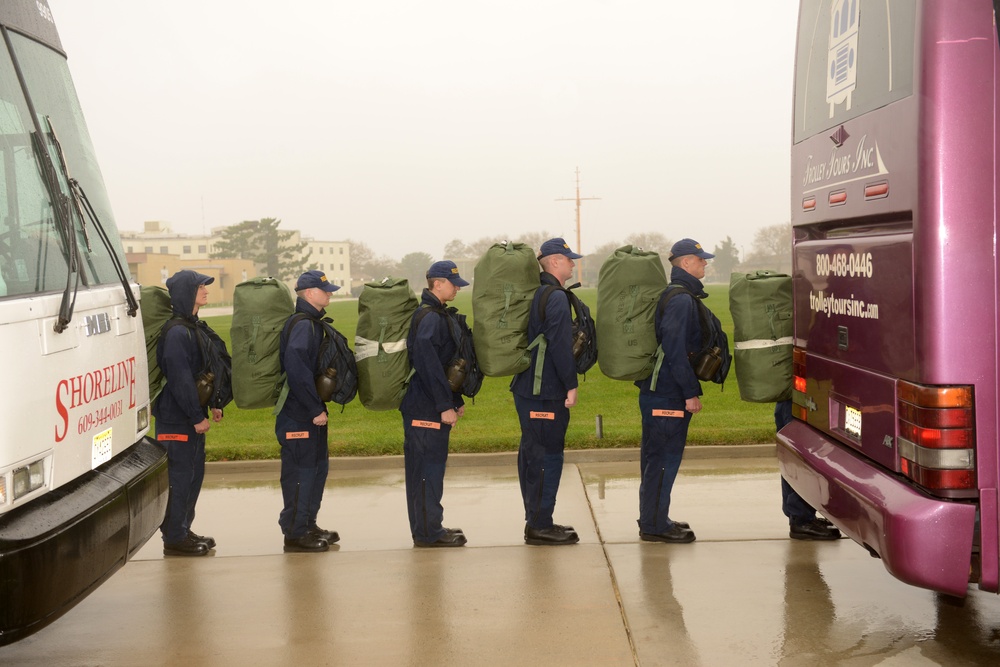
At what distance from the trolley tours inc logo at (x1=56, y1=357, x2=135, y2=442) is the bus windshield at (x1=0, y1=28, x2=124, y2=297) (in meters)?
0.42

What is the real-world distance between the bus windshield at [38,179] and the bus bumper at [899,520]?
369 cm

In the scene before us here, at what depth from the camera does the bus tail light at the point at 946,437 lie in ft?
14.2

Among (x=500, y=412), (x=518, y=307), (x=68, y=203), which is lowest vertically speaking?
(x=500, y=412)

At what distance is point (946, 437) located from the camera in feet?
14.3

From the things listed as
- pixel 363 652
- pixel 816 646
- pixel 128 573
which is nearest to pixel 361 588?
pixel 363 652

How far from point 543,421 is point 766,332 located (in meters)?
1.62

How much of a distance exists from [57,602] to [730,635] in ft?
10.4

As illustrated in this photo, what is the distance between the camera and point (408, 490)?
24.1 ft

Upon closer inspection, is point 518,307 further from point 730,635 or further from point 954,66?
point 954,66

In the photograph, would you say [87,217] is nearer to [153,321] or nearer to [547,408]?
[153,321]

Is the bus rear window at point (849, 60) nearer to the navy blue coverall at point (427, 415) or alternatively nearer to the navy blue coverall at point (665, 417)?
the navy blue coverall at point (665, 417)

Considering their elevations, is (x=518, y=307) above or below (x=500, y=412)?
above

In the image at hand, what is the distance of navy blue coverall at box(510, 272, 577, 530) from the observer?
7.21 meters

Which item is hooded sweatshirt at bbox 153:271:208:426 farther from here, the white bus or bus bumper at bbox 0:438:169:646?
bus bumper at bbox 0:438:169:646
